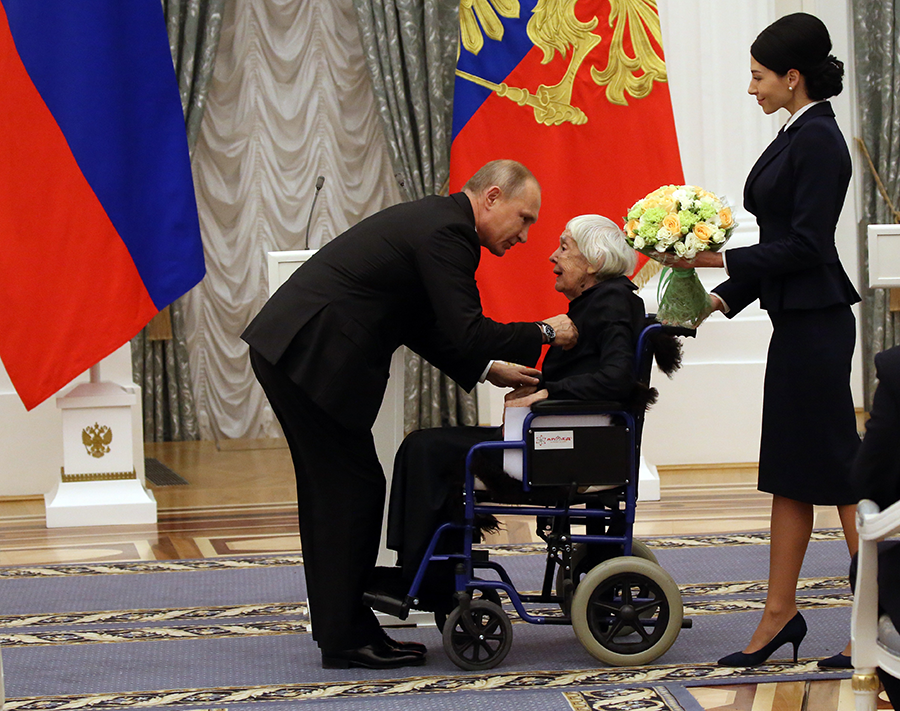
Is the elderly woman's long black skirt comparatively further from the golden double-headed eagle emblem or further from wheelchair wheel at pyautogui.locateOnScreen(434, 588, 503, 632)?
the golden double-headed eagle emblem

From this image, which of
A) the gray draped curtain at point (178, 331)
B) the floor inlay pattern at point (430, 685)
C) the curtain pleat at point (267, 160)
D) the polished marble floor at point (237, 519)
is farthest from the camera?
the curtain pleat at point (267, 160)

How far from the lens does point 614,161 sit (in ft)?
19.4

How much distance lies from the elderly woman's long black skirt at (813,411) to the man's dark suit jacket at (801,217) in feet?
0.20

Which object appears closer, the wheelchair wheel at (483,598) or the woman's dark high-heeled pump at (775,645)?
the woman's dark high-heeled pump at (775,645)

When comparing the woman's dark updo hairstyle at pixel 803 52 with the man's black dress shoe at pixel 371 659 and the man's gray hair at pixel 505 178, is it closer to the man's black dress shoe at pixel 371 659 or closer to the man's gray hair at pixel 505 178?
the man's gray hair at pixel 505 178

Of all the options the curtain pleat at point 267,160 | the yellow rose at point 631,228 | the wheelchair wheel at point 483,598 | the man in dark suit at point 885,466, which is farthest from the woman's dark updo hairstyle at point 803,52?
the curtain pleat at point 267,160

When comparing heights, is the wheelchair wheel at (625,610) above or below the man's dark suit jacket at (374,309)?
below

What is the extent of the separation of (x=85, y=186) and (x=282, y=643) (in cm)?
257

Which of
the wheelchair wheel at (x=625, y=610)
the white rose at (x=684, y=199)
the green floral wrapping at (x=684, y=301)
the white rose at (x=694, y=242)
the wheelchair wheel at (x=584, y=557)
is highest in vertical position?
the white rose at (x=684, y=199)

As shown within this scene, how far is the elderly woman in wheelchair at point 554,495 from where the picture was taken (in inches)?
119

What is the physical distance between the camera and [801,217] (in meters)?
2.90

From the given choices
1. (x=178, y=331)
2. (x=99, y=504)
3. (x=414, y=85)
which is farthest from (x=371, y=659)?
(x=414, y=85)

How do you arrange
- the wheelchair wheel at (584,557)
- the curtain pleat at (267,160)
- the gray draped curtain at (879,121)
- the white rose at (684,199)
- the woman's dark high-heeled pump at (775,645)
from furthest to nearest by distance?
the gray draped curtain at (879,121) → the curtain pleat at (267,160) → the wheelchair wheel at (584,557) → the white rose at (684,199) → the woman's dark high-heeled pump at (775,645)

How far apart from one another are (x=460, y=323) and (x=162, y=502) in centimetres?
310
